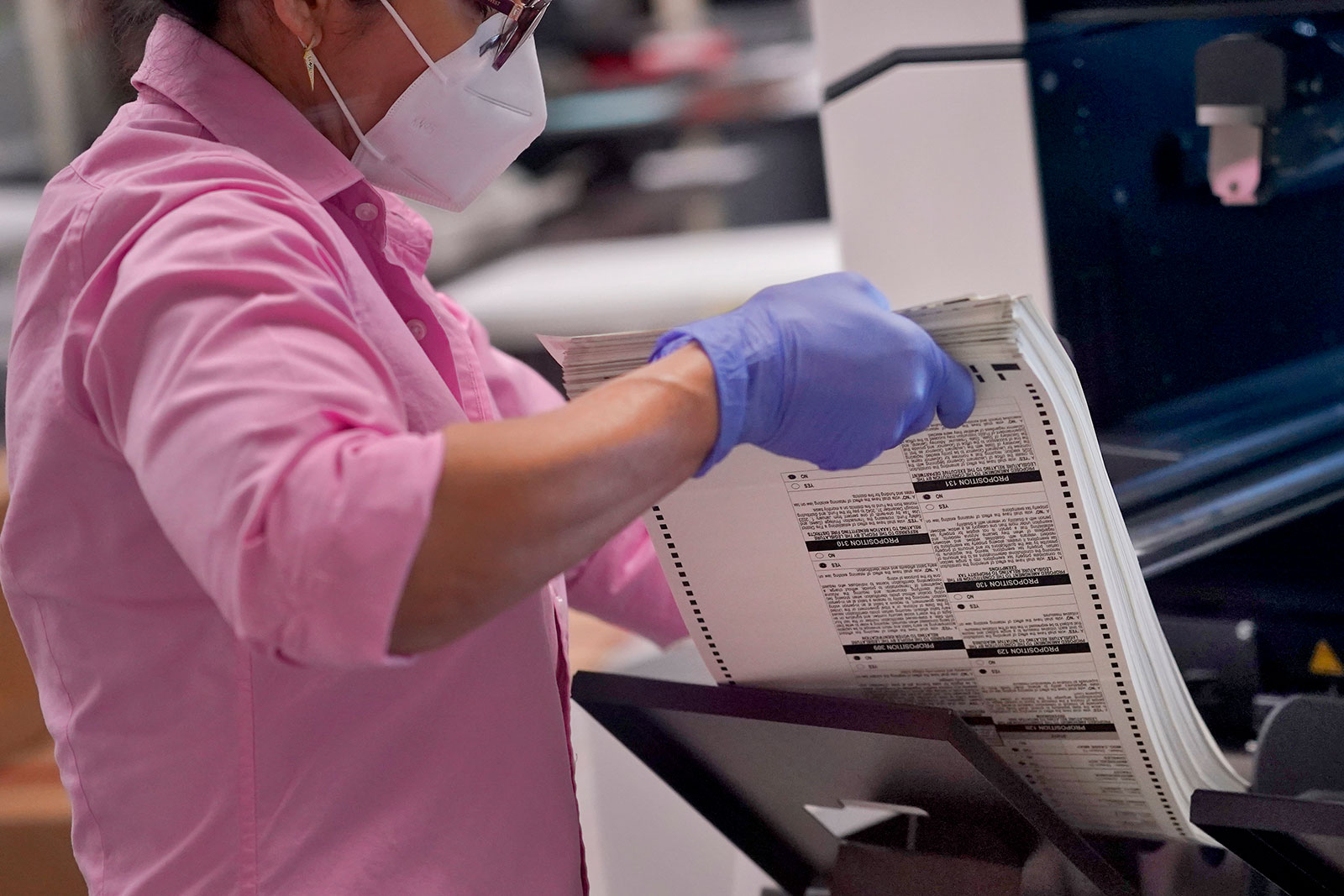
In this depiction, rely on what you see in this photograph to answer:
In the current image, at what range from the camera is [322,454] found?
1.94 feet

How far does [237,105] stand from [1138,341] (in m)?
0.83

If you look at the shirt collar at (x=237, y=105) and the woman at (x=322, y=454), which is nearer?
the woman at (x=322, y=454)

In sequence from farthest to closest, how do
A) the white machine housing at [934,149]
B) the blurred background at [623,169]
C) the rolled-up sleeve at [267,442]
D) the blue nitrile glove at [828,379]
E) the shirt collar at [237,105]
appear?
the blurred background at [623,169], the white machine housing at [934,149], the shirt collar at [237,105], the blue nitrile glove at [828,379], the rolled-up sleeve at [267,442]

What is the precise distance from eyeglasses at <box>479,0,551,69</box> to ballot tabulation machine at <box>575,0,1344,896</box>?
0.46 m

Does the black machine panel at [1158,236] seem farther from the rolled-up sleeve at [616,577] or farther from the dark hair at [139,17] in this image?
Result: the dark hair at [139,17]

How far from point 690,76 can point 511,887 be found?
3882 millimetres

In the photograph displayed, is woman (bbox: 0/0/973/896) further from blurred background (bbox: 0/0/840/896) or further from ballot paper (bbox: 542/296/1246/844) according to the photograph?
blurred background (bbox: 0/0/840/896)

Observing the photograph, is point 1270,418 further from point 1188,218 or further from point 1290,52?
point 1290,52

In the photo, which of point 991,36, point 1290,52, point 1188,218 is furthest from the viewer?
point 991,36

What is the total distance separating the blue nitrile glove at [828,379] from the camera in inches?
28.4

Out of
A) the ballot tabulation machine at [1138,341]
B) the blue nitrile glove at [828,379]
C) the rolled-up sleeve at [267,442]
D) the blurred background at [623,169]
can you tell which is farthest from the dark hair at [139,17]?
the blurred background at [623,169]

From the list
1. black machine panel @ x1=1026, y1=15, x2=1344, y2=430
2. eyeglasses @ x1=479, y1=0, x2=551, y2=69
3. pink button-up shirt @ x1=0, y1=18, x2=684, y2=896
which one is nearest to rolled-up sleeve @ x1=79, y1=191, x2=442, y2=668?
pink button-up shirt @ x1=0, y1=18, x2=684, y2=896

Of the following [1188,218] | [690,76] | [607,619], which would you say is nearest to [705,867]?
[607,619]

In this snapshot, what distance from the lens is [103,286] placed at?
708mm
